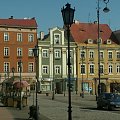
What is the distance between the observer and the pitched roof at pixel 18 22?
84.1 meters

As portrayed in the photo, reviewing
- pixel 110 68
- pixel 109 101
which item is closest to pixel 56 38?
pixel 110 68

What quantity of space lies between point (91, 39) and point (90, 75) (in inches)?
315

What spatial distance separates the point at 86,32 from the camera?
9350 centimetres

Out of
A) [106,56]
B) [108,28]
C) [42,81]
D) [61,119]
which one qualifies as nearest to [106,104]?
[61,119]

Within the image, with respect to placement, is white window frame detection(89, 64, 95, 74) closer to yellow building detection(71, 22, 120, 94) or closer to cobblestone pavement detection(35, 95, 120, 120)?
yellow building detection(71, 22, 120, 94)

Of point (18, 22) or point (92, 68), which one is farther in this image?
point (92, 68)

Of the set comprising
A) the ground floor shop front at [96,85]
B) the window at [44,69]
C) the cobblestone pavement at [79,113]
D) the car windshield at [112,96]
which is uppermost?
the window at [44,69]

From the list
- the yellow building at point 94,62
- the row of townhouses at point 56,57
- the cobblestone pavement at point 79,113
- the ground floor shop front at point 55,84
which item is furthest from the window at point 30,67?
the cobblestone pavement at point 79,113

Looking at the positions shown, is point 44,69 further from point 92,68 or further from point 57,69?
point 92,68

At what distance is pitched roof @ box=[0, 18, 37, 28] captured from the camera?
8412cm

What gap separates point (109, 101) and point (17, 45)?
53.4 m

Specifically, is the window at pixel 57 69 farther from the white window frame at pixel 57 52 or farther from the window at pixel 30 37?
the window at pixel 30 37

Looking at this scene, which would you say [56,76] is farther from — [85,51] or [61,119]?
[61,119]

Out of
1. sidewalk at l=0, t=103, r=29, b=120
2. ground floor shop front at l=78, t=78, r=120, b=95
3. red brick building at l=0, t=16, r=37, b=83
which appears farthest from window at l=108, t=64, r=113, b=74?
sidewalk at l=0, t=103, r=29, b=120
